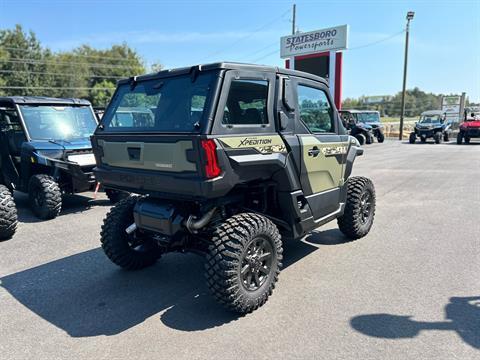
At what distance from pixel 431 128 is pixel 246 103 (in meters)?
25.0

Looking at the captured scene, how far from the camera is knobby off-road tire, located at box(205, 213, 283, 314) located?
10.3 ft

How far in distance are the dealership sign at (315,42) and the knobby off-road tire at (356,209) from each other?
748 inches

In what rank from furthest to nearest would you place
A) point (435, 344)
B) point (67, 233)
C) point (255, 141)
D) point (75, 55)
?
point (75, 55) → point (67, 233) → point (255, 141) → point (435, 344)

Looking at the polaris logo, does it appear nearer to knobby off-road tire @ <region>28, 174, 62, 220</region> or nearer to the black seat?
the black seat

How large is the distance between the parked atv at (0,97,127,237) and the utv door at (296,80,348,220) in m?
4.37

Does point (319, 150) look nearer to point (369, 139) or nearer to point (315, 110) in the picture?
point (315, 110)

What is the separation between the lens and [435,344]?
283cm

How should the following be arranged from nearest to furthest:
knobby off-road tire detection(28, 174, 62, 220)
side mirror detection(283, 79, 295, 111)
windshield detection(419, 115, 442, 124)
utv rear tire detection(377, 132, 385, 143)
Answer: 1. side mirror detection(283, 79, 295, 111)
2. knobby off-road tire detection(28, 174, 62, 220)
3. windshield detection(419, 115, 442, 124)
4. utv rear tire detection(377, 132, 385, 143)

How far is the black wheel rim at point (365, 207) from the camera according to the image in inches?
207

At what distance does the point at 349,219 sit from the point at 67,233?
4195 millimetres

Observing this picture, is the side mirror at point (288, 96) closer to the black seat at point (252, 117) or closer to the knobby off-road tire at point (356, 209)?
the black seat at point (252, 117)

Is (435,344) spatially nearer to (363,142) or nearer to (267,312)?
(267,312)

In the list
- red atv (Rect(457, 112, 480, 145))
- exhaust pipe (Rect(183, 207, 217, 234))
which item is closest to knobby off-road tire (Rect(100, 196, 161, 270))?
exhaust pipe (Rect(183, 207, 217, 234))

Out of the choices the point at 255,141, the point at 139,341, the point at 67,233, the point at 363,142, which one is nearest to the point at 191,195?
the point at 255,141
